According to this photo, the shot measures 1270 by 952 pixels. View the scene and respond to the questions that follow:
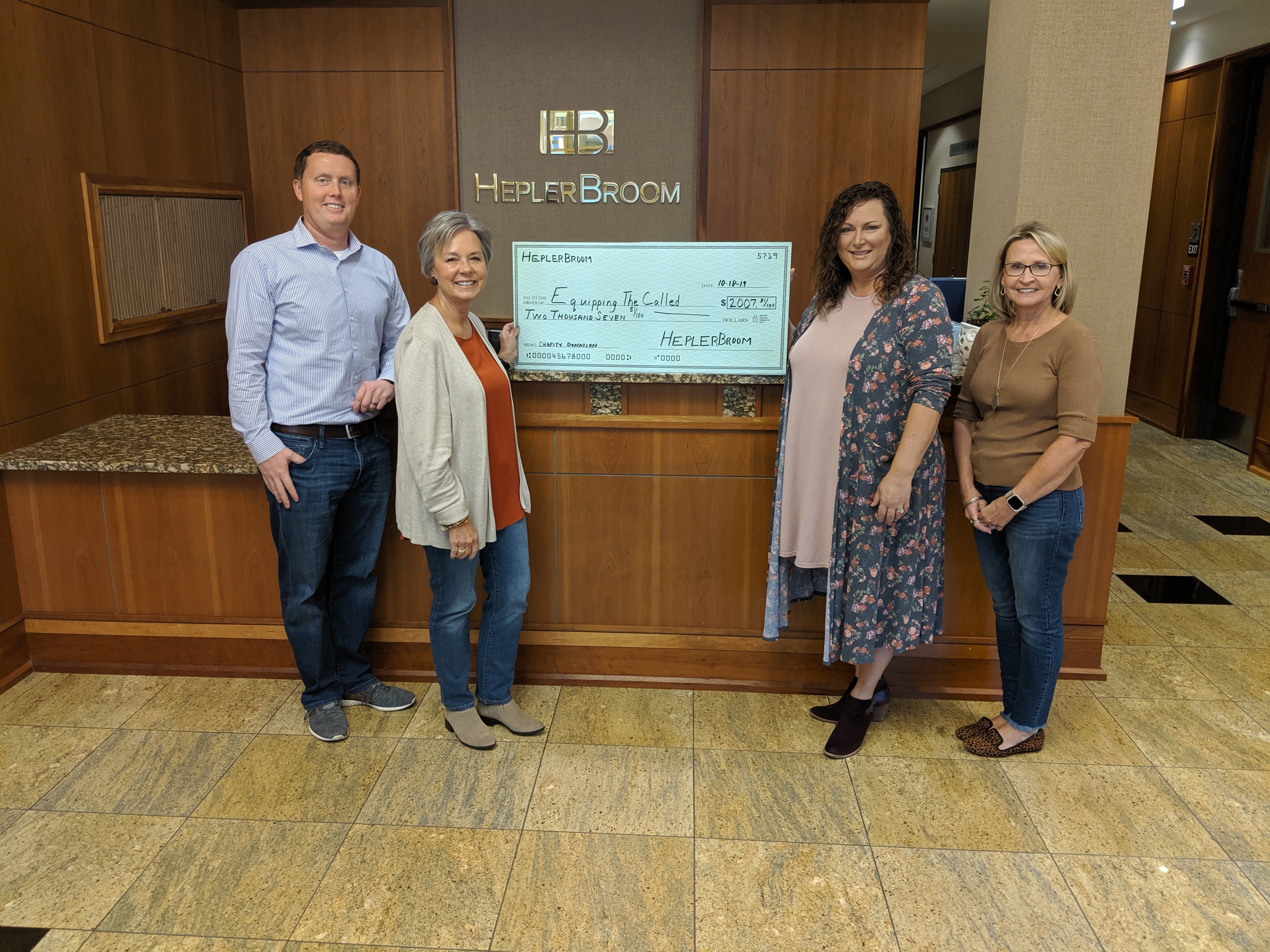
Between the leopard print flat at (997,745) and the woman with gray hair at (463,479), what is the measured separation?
4.34 ft

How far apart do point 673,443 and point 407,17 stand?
3.77 m

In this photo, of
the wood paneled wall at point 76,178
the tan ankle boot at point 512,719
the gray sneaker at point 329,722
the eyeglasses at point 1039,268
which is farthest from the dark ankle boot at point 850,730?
the wood paneled wall at point 76,178

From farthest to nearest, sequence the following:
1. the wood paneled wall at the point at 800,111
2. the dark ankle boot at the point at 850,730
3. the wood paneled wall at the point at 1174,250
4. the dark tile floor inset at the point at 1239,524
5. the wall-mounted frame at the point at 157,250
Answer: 1. the wood paneled wall at the point at 1174,250
2. the wood paneled wall at the point at 800,111
3. the dark tile floor inset at the point at 1239,524
4. the wall-mounted frame at the point at 157,250
5. the dark ankle boot at the point at 850,730

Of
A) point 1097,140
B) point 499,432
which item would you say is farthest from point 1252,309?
point 499,432

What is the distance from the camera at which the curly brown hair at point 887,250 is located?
2.53 metres

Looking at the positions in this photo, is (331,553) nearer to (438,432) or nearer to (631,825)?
(438,432)

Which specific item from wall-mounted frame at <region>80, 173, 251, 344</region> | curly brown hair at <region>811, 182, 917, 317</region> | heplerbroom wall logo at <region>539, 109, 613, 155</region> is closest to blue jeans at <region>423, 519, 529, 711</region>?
curly brown hair at <region>811, 182, 917, 317</region>

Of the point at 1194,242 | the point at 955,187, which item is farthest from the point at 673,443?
the point at 955,187

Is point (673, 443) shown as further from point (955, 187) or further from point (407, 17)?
point (955, 187)

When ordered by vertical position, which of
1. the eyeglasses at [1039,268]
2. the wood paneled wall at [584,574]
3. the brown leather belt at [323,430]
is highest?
the eyeglasses at [1039,268]

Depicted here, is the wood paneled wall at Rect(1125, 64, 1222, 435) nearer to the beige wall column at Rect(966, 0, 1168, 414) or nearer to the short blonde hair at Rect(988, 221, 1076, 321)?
the beige wall column at Rect(966, 0, 1168, 414)

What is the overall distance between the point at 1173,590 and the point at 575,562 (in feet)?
9.12

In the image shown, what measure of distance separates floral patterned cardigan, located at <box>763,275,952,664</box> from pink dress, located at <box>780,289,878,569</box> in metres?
0.02

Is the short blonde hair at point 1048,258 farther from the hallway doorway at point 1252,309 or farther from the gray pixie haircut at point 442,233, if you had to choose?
the hallway doorway at point 1252,309
